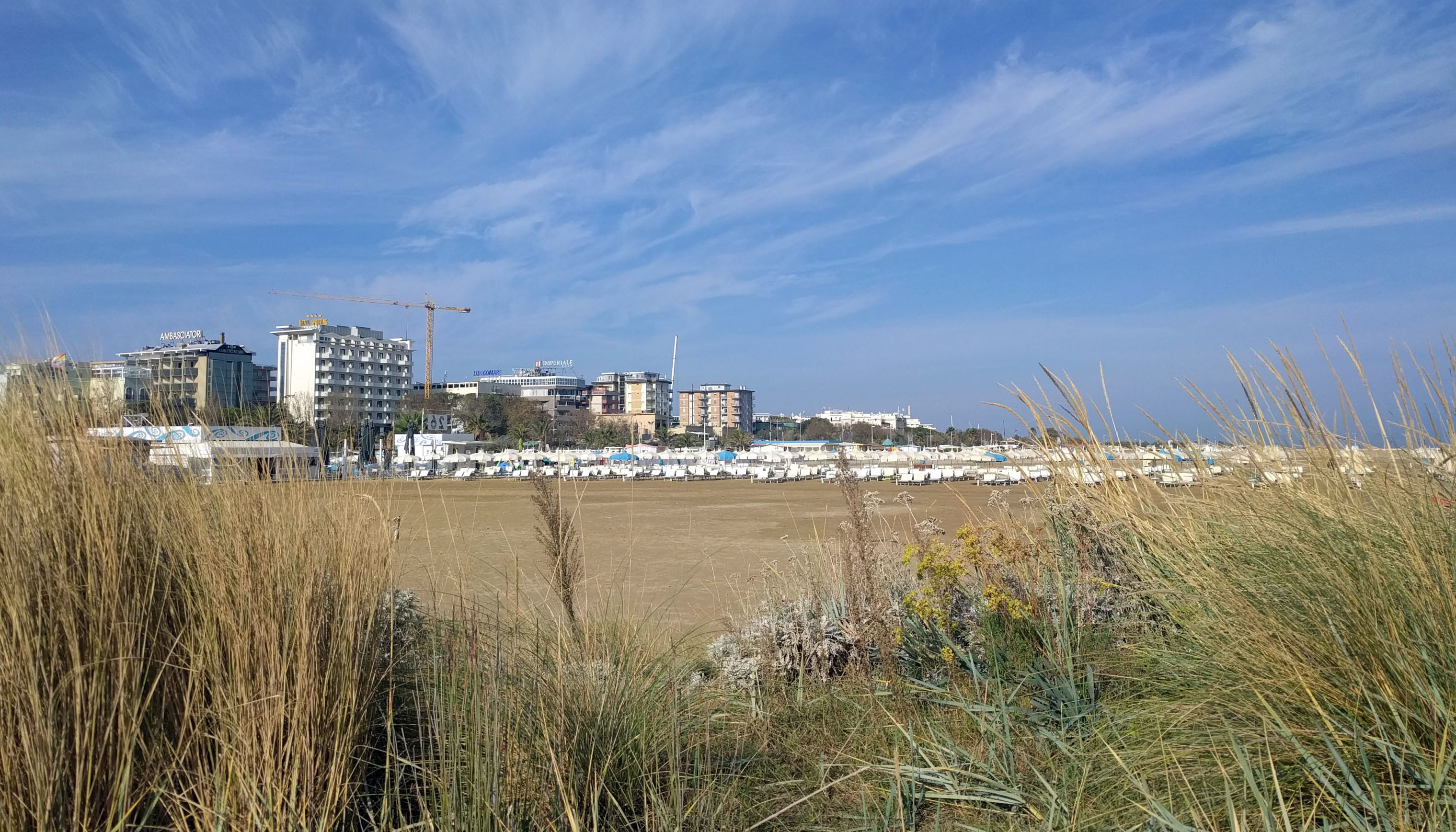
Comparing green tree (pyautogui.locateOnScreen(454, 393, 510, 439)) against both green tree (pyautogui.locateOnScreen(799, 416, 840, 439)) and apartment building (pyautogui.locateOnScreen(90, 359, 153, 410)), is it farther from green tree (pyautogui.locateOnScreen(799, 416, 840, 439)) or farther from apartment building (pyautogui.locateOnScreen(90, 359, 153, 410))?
apartment building (pyautogui.locateOnScreen(90, 359, 153, 410))

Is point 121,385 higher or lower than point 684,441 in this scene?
lower

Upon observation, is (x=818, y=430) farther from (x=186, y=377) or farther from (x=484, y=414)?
(x=186, y=377)

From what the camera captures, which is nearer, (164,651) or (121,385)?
(164,651)

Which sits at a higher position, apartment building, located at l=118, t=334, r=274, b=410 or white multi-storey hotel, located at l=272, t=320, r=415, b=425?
white multi-storey hotel, located at l=272, t=320, r=415, b=425

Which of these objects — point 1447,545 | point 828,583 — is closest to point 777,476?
point 828,583

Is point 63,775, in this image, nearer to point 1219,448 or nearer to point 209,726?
point 209,726

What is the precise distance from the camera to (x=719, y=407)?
6767 inches

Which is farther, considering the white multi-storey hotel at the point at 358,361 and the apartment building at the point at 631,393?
the apartment building at the point at 631,393

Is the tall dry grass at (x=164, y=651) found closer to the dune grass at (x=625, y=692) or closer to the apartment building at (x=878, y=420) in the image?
the dune grass at (x=625, y=692)

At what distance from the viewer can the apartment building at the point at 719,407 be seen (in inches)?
6663

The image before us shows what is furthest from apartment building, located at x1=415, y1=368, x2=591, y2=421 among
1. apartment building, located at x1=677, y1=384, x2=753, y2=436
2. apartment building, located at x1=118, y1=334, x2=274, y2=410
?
apartment building, located at x1=118, y1=334, x2=274, y2=410

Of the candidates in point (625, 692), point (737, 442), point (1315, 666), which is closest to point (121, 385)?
point (625, 692)

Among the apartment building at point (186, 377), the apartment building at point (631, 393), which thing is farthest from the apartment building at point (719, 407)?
the apartment building at point (186, 377)

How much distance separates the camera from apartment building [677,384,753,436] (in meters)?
169
